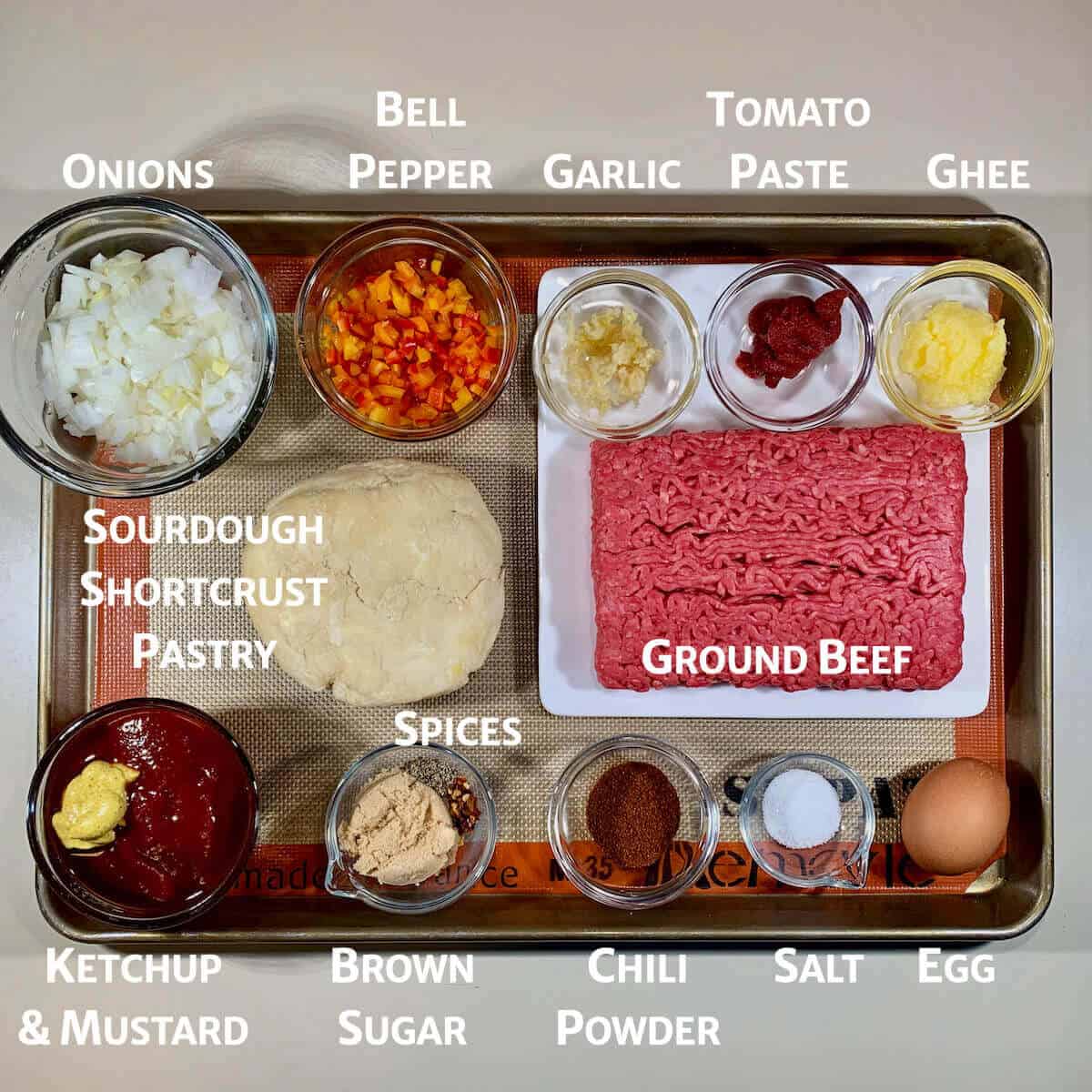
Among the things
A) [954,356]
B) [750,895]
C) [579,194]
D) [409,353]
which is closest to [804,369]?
[954,356]

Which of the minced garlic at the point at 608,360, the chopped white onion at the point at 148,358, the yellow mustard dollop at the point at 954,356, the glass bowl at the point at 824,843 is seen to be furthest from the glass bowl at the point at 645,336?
the glass bowl at the point at 824,843

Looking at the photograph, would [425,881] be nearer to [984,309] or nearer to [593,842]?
[593,842]

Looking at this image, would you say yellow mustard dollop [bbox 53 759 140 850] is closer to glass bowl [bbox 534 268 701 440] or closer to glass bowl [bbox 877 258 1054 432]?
glass bowl [bbox 534 268 701 440]

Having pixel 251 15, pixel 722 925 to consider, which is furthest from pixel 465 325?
pixel 722 925

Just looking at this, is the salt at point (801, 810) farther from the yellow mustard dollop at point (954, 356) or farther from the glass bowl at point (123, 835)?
the glass bowl at point (123, 835)

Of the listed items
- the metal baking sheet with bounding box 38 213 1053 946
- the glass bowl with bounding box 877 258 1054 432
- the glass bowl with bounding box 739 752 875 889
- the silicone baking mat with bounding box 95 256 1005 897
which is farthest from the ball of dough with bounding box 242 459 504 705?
the glass bowl with bounding box 877 258 1054 432

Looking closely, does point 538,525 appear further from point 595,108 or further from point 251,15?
point 251,15
